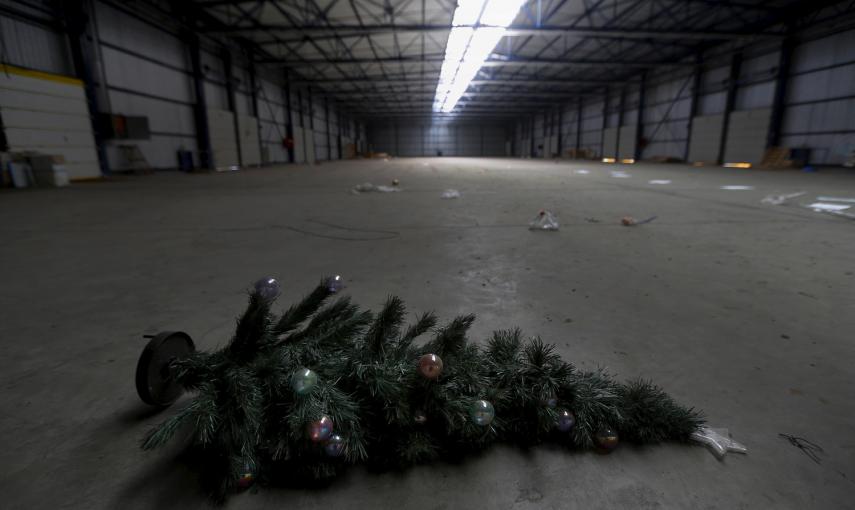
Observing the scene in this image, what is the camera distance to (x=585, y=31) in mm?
12992

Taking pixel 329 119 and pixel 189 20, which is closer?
pixel 189 20

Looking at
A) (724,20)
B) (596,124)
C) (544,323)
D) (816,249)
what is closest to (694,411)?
(544,323)

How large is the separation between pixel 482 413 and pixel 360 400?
276 millimetres

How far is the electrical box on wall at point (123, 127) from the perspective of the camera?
10.4 meters

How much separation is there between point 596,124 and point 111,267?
31786mm

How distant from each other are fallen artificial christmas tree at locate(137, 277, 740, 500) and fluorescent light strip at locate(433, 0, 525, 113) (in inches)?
524

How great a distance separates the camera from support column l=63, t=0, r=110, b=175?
9.56 meters

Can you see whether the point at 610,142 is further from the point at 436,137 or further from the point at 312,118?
the point at 436,137

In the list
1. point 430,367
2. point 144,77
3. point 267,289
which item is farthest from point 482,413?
point 144,77

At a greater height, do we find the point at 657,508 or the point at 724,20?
the point at 724,20

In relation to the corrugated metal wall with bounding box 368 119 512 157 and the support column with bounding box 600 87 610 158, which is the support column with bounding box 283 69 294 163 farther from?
the corrugated metal wall with bounding box 368 119 512 157

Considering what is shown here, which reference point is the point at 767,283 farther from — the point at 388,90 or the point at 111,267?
the point at 388,90

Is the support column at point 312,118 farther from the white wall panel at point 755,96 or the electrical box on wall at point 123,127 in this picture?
the white wall panel at point 755,96

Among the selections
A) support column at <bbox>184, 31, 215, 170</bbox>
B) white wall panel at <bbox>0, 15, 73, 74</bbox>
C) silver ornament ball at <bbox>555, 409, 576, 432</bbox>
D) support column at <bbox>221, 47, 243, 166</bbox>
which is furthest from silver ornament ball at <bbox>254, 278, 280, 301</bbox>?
support column at <bbox>221, 47, 243, 166</bbox>
